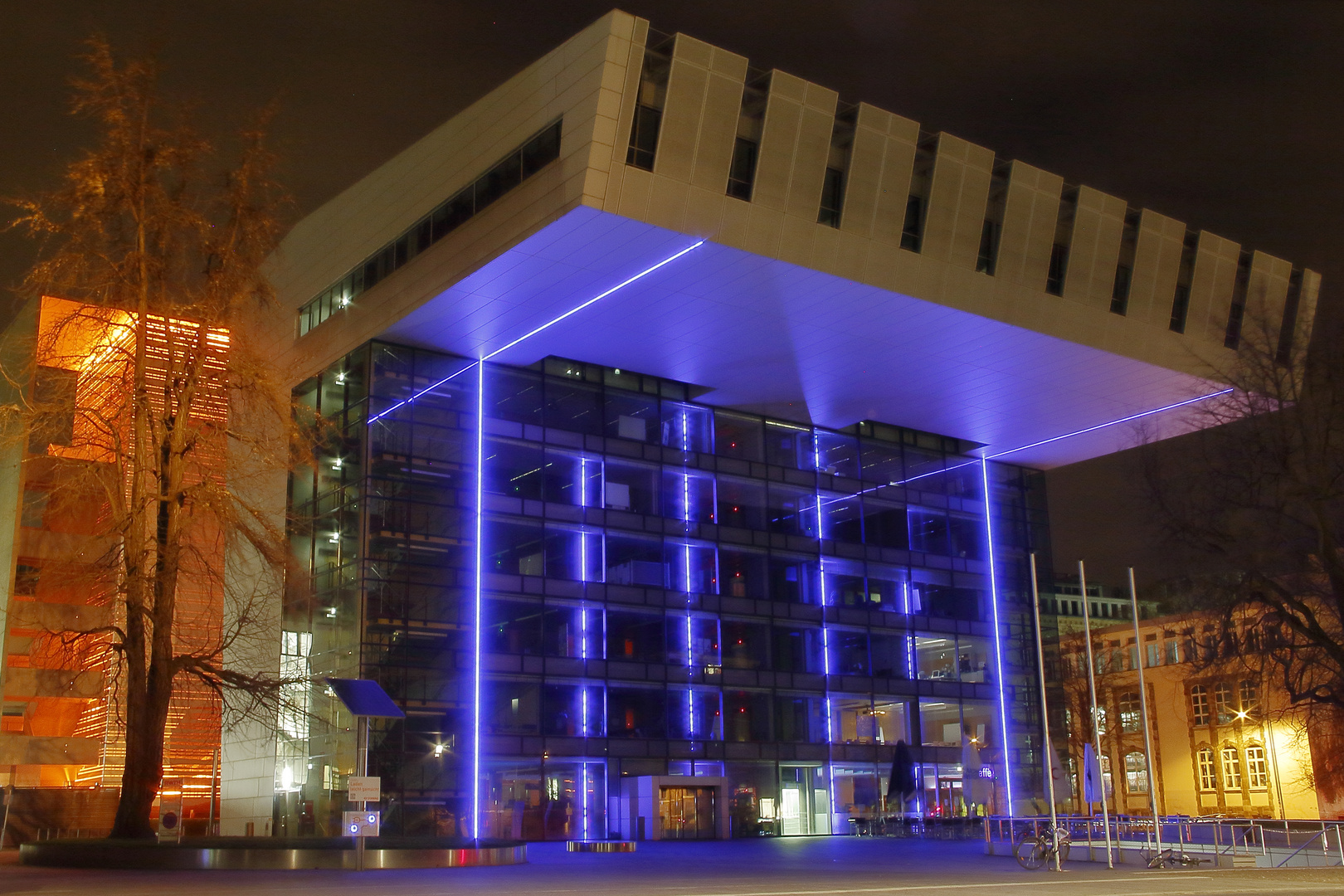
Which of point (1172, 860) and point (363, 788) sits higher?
point (363, 788)

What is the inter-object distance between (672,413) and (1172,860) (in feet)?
82.9

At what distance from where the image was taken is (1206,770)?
7938cm

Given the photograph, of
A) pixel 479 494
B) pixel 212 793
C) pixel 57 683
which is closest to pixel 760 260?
pixel 479 494

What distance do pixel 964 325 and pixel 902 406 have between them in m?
9.31

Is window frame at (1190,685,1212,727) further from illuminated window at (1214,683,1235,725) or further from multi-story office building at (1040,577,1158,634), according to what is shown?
multi-story office building at (1040,577,1158,634)

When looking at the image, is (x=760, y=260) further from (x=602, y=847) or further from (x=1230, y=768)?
(x=1230, y=768)

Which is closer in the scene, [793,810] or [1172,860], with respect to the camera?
[1172,860]

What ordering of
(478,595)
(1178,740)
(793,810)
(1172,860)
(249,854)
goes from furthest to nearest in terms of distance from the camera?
(1178,740) < (793,810) < (478,595) < (1172,860) < (249,854)

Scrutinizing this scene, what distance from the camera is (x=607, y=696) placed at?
140ft

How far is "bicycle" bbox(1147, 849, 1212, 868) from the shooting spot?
82.6ft

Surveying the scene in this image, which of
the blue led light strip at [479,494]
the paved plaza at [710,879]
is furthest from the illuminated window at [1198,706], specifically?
the paved plaza at [710,879]

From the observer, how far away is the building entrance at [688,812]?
42125 millimetres

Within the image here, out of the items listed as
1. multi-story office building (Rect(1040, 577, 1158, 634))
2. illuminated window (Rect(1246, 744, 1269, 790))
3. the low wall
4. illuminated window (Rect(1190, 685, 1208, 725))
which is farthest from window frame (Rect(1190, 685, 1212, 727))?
the low wall

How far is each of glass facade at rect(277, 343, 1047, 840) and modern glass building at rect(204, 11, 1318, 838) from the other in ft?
0.42
